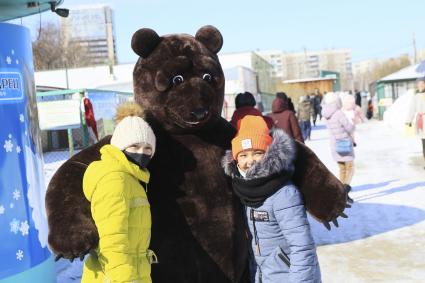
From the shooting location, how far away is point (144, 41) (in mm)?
3068

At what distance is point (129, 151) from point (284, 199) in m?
0.78

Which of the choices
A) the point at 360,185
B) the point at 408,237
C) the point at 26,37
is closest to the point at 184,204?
the point at 26,37

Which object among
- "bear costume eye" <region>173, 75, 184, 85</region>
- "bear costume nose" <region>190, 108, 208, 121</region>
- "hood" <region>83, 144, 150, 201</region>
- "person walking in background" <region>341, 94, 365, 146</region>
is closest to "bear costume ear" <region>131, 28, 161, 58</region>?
"bear costume eye" <region>173, 75, 184, 85</region>

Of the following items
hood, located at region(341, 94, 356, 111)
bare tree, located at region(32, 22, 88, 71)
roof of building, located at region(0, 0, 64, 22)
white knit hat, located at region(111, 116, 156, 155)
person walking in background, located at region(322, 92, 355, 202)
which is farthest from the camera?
bare tree, located at region(32, 22, 88, 71)

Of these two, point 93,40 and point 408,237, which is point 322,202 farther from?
point 93,40

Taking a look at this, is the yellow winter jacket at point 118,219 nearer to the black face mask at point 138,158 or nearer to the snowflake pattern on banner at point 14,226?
the black face mask at point 138,158

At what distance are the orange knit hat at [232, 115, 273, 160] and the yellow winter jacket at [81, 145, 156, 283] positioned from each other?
48 cm

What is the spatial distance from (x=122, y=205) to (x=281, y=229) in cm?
76

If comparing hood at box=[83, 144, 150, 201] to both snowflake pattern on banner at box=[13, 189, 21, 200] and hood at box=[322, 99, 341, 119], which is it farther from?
hood at box=[322, 99, 341, 119]

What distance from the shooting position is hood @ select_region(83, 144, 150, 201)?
2.59m

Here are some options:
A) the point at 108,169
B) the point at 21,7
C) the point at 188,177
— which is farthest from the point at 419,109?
the point at 108,169

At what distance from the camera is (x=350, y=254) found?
18.2 feet

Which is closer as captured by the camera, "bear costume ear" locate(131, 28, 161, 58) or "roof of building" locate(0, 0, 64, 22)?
"bear costume ear" locate(131, 28, 161, 58)

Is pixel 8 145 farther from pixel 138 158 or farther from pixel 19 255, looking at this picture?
pixel 138 158
